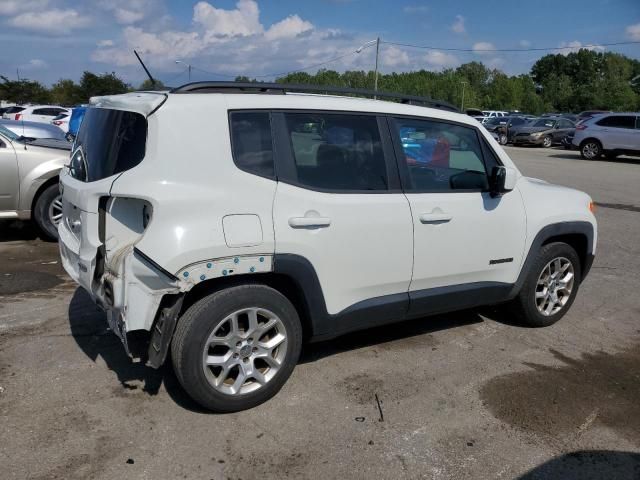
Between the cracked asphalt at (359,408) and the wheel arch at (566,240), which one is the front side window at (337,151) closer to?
the cracked asphalt at (359,408)

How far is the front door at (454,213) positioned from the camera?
154 inches

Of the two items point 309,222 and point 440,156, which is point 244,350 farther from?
point 440,156

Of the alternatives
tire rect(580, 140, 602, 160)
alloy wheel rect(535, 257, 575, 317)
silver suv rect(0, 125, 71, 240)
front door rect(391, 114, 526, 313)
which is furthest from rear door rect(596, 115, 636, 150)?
silver suv rect(0, 125, 71, 240)

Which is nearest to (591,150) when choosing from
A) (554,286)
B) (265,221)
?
(554,286)

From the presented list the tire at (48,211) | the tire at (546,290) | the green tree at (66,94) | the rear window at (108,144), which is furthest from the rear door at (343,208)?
the green tree at (66,94)

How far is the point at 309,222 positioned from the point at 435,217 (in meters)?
0.98

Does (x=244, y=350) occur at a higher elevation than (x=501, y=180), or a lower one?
lower

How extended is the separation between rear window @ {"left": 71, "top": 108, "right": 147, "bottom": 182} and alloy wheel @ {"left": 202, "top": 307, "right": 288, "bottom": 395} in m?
1.04

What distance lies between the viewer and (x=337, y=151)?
12.0 ft

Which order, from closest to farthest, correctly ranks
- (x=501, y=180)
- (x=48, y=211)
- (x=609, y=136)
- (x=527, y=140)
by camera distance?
(x=501, y=180)
(x=48, y=211)
(x=609, y=136)
(x=527, y=140)

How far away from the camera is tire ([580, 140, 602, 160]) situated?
22.4 metres

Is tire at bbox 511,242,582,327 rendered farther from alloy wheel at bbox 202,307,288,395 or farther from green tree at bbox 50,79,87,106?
green tree at bbox 50,79,87,106

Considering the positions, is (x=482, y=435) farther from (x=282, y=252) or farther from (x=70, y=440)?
(x=70, y=440)

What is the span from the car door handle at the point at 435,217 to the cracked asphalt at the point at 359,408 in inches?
40.4
